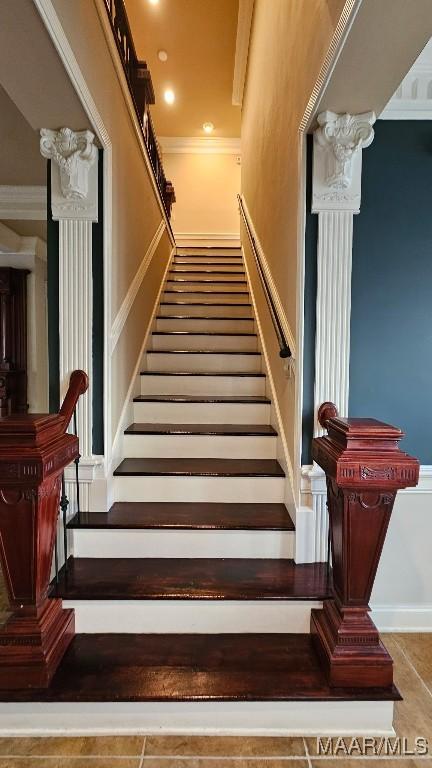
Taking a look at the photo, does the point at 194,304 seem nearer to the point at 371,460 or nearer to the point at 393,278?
the point at 393,278

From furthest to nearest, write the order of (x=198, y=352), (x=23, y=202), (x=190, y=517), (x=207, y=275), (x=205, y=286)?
(x=207, y=275)
(x=205, y=286)
(x=23, y=202)
(x=198, y=352)
(x=190, y=517)

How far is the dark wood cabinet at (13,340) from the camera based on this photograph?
452 centimetres

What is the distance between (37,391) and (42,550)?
3.73 metres

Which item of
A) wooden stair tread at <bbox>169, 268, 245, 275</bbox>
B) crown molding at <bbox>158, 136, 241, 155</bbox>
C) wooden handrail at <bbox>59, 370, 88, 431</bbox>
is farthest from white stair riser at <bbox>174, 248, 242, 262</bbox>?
wooden handrail at <bbox>59, 370, 88, 431</bbox>

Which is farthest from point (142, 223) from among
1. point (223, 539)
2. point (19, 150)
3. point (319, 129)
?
point (223, 539)

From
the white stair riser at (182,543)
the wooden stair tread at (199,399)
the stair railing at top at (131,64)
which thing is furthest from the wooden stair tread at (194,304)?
the white stair riser at (182,543)

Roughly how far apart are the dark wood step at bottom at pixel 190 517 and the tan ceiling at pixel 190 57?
4.77 meters

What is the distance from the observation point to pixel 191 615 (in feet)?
5.51

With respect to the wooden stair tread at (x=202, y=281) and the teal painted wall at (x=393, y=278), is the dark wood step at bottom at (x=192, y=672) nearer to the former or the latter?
the teal painted wall at (x=393, y=278)

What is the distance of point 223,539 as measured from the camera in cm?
193

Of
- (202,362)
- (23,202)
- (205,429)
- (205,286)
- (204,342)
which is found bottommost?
(205,429)

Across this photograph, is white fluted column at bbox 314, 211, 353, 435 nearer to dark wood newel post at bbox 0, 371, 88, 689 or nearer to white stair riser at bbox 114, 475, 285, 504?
white stair riser at bbox 114, 475, 285, 504

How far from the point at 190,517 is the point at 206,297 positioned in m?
2.67

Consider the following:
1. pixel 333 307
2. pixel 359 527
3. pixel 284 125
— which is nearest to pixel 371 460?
pixel 359 527
